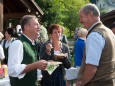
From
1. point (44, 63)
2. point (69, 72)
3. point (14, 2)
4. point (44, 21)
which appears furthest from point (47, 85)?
point (44, 21)

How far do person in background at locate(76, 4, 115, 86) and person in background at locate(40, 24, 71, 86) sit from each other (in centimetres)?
157

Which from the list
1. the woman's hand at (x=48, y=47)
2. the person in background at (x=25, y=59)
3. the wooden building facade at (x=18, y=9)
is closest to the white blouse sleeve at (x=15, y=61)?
the person in background at (x=25, y=59)

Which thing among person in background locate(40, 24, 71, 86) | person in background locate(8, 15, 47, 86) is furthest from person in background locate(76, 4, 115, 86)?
person in background locate(40, 24, 71, 86)

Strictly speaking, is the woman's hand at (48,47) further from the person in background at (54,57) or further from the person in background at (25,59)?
the person in background at (25,59)

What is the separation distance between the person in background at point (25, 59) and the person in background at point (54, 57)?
4.29 ft

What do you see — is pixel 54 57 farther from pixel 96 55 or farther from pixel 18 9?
pixel 18 9

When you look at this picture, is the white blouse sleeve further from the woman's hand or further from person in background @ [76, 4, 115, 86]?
the woman's hand

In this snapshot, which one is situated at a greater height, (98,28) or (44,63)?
(98,28)

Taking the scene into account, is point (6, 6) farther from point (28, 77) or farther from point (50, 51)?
point (28, 77)

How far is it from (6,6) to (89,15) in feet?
30.9

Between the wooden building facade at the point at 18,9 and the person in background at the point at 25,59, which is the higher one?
the wooden building facade at the point at 18,9

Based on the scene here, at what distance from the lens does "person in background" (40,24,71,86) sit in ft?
19.1

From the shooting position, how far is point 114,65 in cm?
430

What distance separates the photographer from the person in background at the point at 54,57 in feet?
19.1
